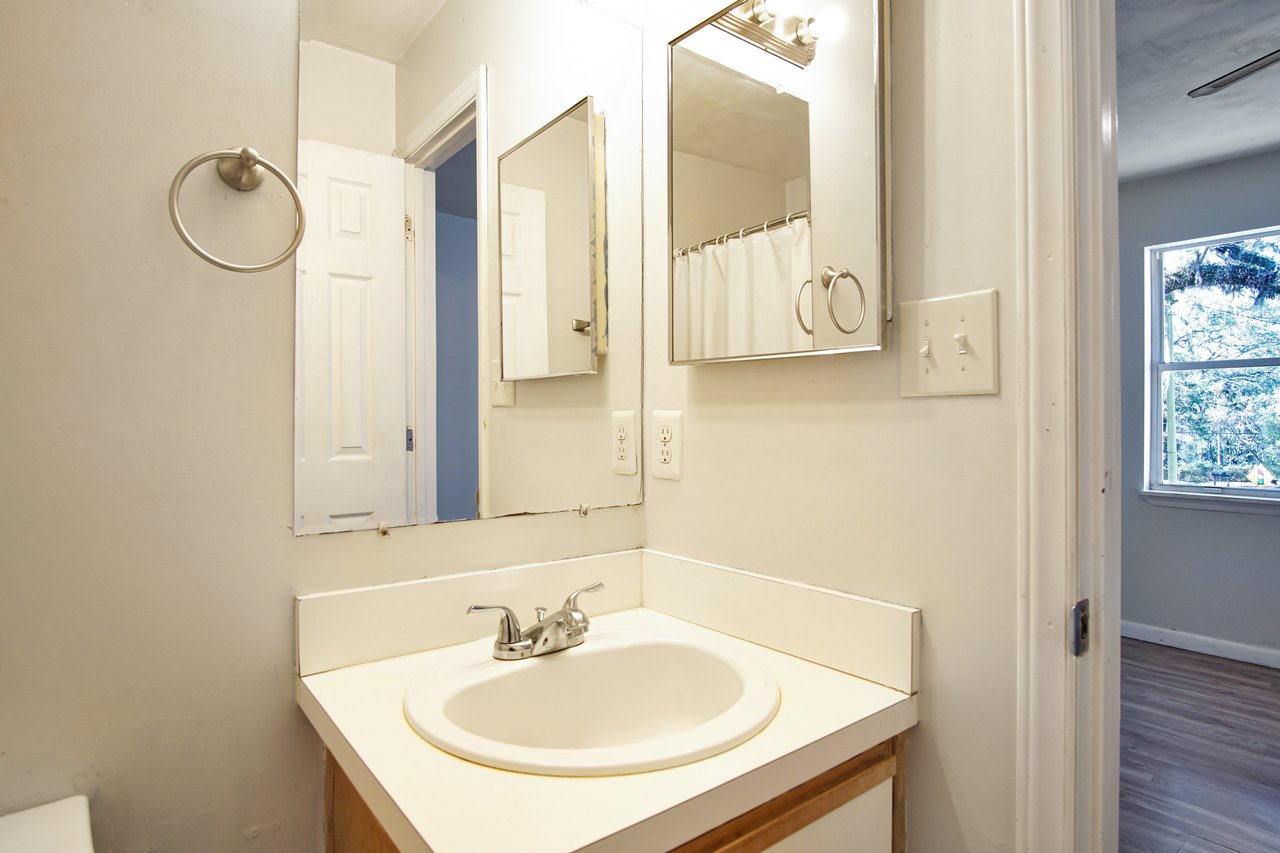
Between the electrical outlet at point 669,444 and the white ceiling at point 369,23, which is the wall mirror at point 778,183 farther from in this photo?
the white ceiling at point 369,23

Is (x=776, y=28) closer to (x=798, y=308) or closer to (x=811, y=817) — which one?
(x=798, y=308)

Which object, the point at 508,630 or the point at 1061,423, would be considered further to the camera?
the point at 508,630

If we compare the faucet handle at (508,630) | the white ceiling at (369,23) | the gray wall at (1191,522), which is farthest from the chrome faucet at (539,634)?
the gray wall at (1191,522)

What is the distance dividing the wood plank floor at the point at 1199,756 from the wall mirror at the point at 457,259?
75.2 inches

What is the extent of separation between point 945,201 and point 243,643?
108 centimetres

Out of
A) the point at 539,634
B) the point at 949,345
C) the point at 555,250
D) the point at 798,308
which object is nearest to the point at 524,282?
the point at 555,250

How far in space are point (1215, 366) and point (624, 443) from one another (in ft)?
11.6

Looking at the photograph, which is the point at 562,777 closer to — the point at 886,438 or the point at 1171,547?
the point at 886,438

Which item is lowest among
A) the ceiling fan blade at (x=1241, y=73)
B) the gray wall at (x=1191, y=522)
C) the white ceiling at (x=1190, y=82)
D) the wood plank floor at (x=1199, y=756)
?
the wood plank floor at (x=1199, y=756)

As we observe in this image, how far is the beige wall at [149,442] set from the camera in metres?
0.77

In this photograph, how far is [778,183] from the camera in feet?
3.36

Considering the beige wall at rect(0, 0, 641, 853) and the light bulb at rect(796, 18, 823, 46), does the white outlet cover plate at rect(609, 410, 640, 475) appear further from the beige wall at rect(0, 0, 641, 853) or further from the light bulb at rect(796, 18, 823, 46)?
the light bulb at rect(796, 18, 823, 46)

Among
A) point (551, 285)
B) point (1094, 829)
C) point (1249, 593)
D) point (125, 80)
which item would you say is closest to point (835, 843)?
point (1094, 829)

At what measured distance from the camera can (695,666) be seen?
1036 mm
